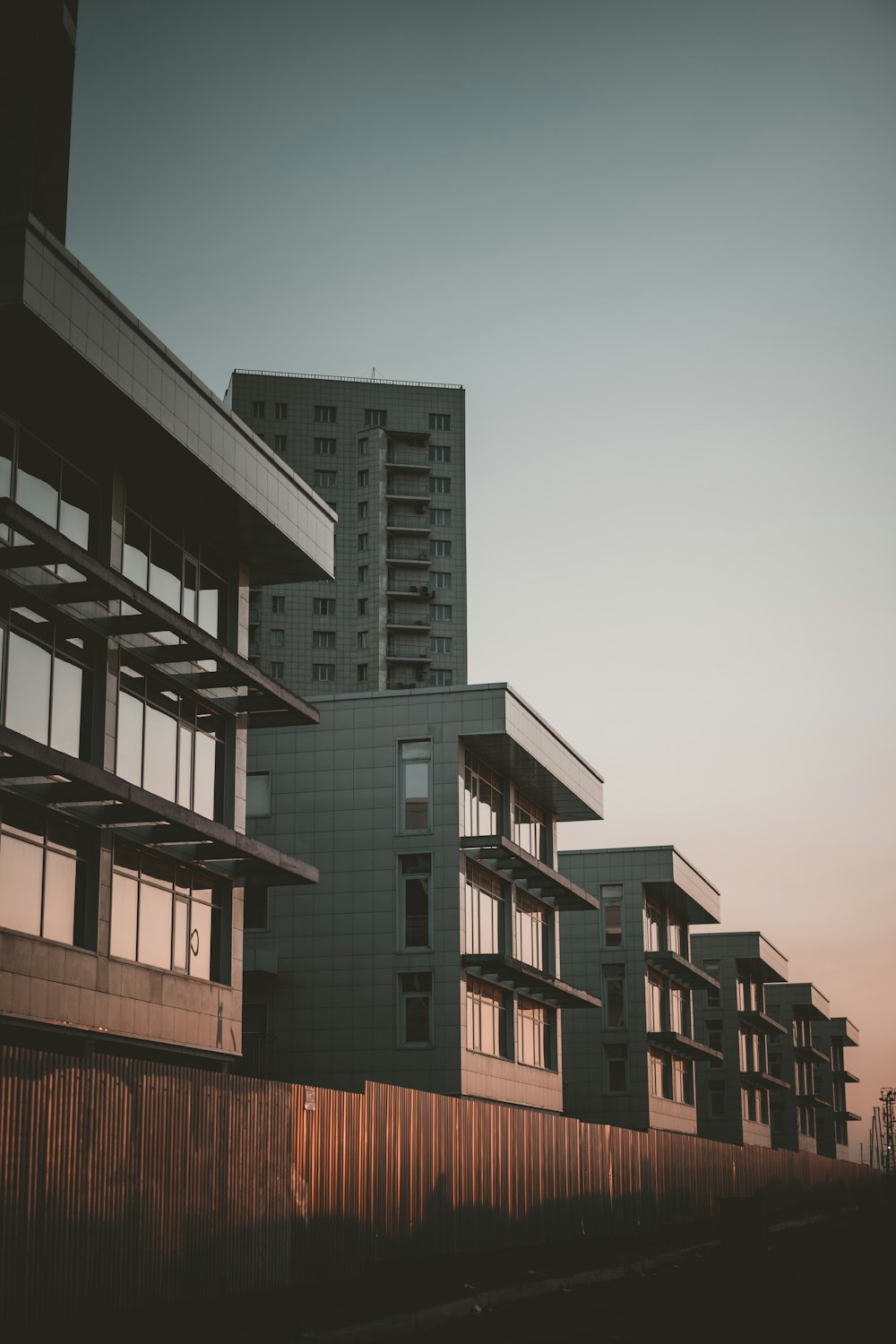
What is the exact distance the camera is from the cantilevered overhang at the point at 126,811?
24.9 metres

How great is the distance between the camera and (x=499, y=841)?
146ft

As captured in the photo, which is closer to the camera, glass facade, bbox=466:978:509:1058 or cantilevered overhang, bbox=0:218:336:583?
cantilevered overhang, bbox=0:218:336:583

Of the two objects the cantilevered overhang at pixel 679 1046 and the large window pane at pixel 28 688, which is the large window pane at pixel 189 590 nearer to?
the large window pane at pixel 28 688

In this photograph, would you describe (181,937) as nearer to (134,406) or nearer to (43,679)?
(43,679)

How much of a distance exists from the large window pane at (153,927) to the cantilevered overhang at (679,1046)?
131 ft

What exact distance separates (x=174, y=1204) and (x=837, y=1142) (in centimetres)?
12200

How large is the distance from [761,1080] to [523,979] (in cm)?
4634

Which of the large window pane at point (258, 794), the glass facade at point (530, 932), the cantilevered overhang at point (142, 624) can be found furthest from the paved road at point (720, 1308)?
the glass facade at point (530, 932)

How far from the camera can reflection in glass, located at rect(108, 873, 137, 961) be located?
1122 inches

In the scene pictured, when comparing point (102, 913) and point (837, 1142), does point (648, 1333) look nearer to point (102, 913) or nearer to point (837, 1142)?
point (102, 913)

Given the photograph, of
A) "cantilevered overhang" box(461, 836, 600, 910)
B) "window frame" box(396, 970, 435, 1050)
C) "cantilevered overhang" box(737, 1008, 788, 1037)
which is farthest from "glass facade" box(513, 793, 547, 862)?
"cantilevered overhang" box(737, 1008, 788, 1037)

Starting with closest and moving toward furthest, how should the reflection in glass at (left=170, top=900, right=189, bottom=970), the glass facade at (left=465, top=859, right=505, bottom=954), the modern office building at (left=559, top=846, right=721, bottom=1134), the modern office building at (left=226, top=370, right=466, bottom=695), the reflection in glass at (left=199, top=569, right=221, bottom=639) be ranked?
1. the reflection in glass at (left=170, top=900, right=189, bottom=970)
2. the reflection in glass at (left=199, top=569, right=221, bottom=639)
3. the glass facade at (left=465, top=859, right=505, bottom=954)
4. the modern office building at (left=559, top=846, right=721, bottom=1134)
5. the modern office building at (left=226, top=370, right=466, bottom=695)

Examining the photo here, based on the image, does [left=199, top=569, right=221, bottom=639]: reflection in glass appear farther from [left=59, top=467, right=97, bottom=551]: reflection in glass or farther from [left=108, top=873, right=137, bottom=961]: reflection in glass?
[left=108, top=873, right=137, bottom=961]: reflection in glass

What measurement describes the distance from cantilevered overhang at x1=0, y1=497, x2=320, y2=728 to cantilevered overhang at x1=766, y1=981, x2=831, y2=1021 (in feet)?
257
